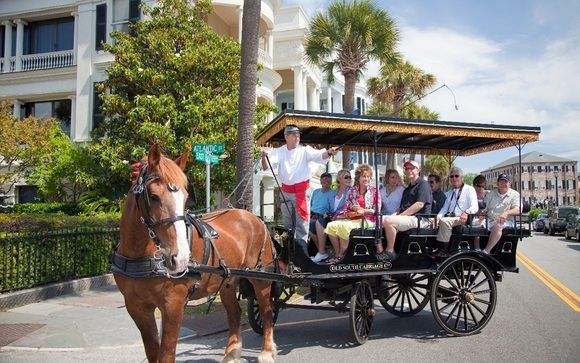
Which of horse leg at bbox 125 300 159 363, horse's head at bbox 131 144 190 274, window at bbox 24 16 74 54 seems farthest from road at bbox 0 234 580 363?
window at bbox 24 16 74 54

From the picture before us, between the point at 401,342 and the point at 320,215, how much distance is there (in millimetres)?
2175

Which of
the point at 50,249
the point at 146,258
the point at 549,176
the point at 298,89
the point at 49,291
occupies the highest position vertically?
the point at 298,89

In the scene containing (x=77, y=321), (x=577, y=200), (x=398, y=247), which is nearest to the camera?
(x=398, y=247)

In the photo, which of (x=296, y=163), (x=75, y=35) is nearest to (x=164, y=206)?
(x=296, y=163)

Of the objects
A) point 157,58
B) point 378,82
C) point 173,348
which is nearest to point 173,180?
point 173,348

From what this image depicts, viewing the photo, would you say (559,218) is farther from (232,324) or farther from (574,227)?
(232,324)

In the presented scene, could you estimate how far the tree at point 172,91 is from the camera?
12.9 metres

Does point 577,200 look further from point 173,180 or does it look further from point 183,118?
point 173,180

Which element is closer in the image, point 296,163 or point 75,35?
point 296,163

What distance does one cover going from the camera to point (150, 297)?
4.02 m

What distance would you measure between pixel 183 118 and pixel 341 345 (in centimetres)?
856

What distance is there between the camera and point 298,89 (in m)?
23.8

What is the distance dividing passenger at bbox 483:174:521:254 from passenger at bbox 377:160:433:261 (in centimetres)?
111

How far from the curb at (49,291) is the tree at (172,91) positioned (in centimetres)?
377
